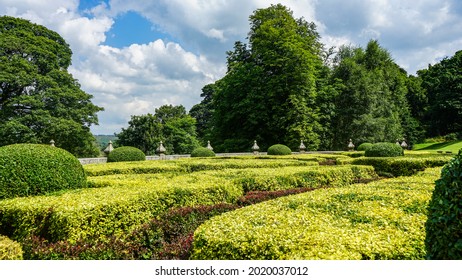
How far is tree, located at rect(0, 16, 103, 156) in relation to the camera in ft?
83.2

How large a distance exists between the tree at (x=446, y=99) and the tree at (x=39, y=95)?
140 ft

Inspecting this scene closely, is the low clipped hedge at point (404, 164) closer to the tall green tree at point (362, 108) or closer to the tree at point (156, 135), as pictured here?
the tall green tree at point (362, 108)

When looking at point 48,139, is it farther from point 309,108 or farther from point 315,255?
point 315,255

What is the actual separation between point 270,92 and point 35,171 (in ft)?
89.7

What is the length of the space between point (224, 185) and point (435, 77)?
177 ft

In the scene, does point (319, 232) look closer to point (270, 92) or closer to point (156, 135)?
point (270, 92)

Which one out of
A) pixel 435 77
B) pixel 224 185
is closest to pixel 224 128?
pixel 224 185

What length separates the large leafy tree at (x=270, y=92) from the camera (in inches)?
1267

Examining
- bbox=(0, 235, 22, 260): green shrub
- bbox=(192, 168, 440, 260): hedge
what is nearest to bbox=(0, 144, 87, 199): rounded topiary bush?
bbox=(0, 235, 22, 260): green shrub

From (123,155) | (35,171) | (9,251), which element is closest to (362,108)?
(123,155)

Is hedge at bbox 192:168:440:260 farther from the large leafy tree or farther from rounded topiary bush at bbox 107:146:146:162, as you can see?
the large leafy tree

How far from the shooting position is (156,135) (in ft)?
142

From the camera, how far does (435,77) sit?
2010 inches

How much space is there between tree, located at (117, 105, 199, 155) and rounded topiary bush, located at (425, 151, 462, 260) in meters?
40.9
